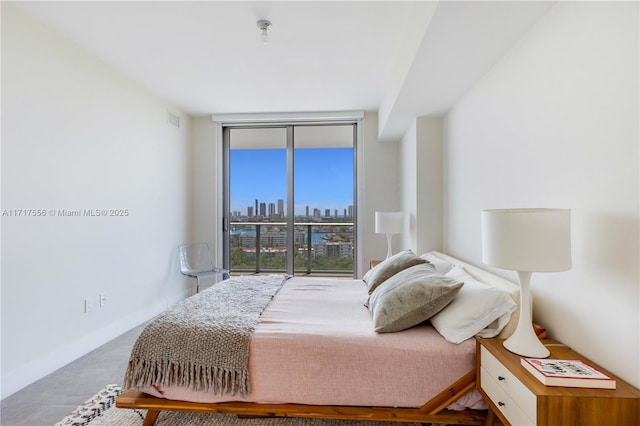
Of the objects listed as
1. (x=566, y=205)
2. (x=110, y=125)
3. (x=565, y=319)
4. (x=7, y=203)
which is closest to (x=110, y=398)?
(x=7, y=203)

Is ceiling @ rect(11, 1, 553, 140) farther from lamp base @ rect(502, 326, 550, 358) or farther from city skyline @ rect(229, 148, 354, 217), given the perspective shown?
lamp base @ rect(502, 326, 550, 358)

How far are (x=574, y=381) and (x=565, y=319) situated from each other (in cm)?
43

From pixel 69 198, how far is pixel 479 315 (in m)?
2.92

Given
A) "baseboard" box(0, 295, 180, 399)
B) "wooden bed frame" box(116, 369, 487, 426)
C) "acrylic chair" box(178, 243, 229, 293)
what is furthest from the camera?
"acrylic chair" box(178, 243, 229, 293)

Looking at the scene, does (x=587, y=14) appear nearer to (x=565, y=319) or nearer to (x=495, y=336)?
(x=565, y=319)

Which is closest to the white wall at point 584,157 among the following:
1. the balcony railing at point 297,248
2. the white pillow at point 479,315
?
the white pillow at point 479,315

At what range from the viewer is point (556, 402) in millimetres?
1005

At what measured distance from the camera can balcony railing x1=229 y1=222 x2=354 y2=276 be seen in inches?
178

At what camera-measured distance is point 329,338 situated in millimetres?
1548

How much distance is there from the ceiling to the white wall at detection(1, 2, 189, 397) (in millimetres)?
284

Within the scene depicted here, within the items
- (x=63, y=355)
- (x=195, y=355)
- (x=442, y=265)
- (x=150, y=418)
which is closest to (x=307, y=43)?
(x=442, y=265)

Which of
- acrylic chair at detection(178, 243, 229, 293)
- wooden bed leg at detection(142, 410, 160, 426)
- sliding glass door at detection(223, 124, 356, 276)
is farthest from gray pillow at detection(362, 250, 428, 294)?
acrylic chair at detection(178, 243, 229, 293)

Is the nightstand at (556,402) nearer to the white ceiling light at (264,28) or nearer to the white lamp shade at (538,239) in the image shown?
the white lamp shade at (538,239)

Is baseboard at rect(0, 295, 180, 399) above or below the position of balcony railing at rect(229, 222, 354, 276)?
below
